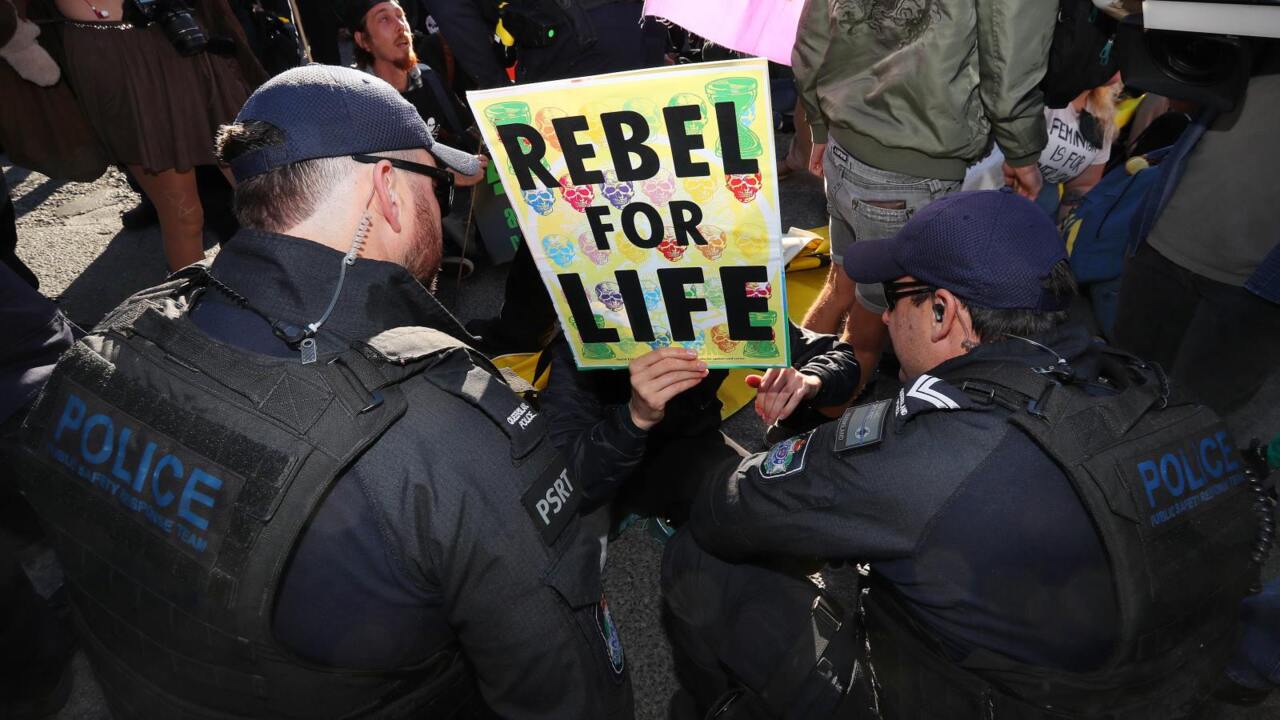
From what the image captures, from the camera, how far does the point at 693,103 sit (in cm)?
147

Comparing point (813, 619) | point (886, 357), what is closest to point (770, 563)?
point (813, 619)

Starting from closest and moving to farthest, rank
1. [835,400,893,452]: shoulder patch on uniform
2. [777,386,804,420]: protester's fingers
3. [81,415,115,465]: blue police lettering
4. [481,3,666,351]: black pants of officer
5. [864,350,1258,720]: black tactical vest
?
[81,415,115,465]: blue police lettering
[864,350,1258,720]: black tactical vest
[835,400,893,452]: shoulder patch on uniform
[777,386,804,420]: protester's fingers
[481,3,666,351]: black pants of officer

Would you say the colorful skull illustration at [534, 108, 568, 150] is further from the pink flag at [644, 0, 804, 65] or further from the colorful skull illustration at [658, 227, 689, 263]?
the pink flag at [644, 0, 804, 65]

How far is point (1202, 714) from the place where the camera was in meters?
2.30

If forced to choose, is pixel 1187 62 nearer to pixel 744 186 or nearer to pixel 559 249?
pixel 744 186

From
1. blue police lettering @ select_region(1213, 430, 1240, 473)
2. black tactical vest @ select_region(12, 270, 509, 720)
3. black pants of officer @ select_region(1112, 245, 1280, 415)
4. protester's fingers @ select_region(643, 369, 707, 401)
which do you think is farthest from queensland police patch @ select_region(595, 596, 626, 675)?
black pants of officer @ select_region(1112, 245, 1280, 415)

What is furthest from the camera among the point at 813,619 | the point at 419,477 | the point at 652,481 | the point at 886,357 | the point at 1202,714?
the point at 886,357

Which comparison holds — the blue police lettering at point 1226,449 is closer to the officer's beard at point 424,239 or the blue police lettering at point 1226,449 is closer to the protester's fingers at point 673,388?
the protester's fingers at point 673,388

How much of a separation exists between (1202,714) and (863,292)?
170 centimetres

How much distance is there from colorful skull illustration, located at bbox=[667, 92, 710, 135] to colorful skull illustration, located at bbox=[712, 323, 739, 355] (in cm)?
50

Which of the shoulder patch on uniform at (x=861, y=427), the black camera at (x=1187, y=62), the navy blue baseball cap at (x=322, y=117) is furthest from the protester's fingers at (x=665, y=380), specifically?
the black camera at (x=1187, y=62)

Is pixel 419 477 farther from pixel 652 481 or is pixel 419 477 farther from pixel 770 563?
pixel 652 481

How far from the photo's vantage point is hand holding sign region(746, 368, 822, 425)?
2.32 m

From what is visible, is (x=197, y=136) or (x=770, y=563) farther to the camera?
(x=197, y=136)
